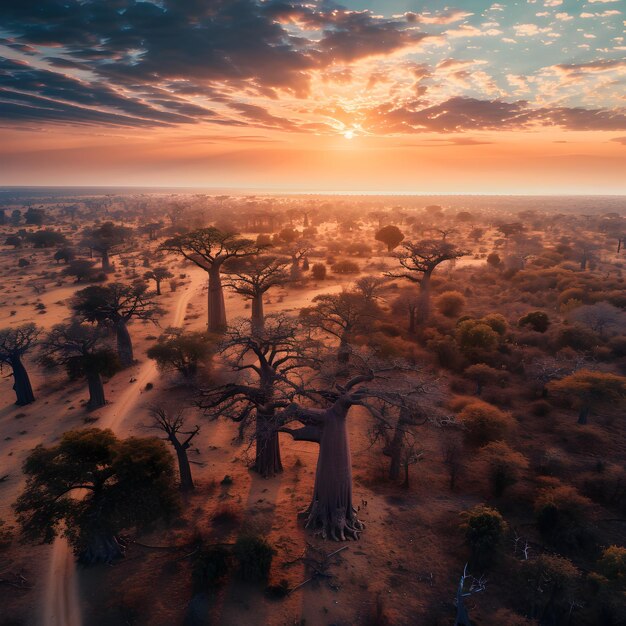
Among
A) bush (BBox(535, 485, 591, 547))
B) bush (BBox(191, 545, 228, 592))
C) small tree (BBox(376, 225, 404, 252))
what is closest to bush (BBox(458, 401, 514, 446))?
bush (BBox(535, 485, 591, 547))

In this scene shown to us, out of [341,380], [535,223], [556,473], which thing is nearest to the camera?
[556,473]

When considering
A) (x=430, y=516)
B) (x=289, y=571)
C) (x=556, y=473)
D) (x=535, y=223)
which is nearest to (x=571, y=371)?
(x=556, y=473)

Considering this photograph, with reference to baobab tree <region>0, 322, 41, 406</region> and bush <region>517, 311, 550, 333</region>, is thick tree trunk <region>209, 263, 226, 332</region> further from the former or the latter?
bush <region>517, 311, 550, 333</region>

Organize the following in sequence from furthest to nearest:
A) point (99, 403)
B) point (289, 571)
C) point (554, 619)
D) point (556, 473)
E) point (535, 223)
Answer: point (535, 223) → point (99, 403) → point (556, 473) → point (289, 571) → point (554, 619)

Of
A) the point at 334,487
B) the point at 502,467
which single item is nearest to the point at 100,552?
the point at 334,487

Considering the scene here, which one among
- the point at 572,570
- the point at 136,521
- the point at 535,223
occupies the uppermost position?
the point at 535,223

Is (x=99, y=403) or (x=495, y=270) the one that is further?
(x=495, y=270)

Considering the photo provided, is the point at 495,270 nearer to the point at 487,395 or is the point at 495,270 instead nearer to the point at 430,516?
the point at 487,395

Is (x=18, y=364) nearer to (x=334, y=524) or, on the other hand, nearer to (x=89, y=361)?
(x=89, y=361)
